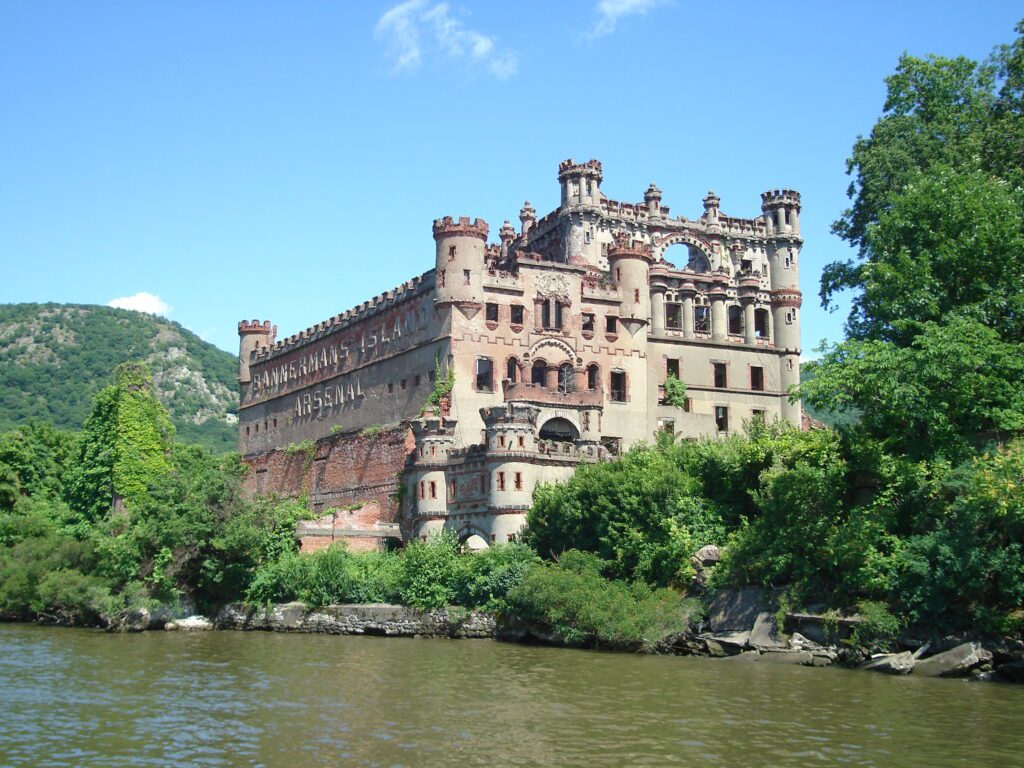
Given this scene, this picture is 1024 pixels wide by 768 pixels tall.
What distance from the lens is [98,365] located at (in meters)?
140

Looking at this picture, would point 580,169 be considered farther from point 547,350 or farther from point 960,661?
point 960,661

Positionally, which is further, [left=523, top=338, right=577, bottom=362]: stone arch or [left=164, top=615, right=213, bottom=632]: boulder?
[left=523, top=338, right=577, bottom=362]: stone arch

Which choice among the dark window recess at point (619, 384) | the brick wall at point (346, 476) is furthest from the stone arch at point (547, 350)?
the brick wall at point (346, 476)

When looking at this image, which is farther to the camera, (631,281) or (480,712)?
(631,281)

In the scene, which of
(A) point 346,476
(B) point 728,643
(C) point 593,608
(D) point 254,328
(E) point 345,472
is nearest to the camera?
(B) point 728,643

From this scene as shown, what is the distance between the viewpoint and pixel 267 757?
2345cm

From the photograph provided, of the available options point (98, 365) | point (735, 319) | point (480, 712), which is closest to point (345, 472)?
point (735, 319)

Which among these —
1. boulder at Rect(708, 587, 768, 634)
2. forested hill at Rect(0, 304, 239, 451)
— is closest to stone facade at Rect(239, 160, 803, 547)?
boulder at Rect(708, 587, 768, 634)

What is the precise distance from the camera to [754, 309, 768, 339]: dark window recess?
239 feet

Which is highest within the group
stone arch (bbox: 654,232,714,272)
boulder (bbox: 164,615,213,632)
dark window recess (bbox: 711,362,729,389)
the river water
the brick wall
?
stone arch (bbox: 654,232,714,272)

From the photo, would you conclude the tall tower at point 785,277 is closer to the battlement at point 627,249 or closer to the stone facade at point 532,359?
the stone facade at point 532,359

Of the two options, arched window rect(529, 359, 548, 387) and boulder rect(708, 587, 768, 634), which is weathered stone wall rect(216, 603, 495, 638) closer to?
boulder rect(708, 587, 768, 634)

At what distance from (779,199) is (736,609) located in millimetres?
42872

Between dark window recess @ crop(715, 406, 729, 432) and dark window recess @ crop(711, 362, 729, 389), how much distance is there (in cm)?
128
